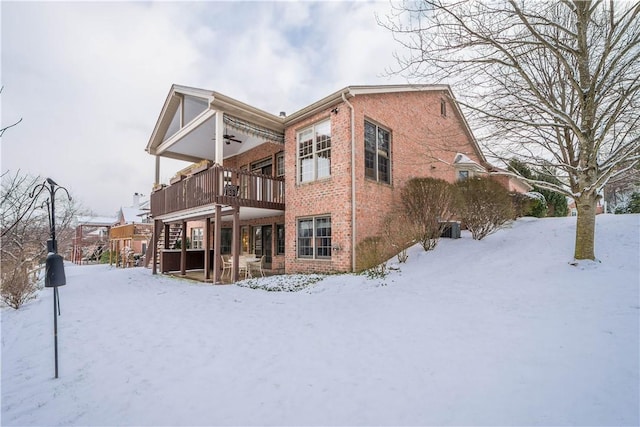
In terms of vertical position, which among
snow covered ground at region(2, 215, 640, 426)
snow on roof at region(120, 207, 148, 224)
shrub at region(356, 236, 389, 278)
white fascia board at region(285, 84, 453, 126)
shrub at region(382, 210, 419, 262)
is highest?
white fascia board at region(285, 84, 453, 126)

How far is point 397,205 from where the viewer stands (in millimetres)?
11664

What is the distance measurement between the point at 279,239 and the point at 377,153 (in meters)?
5.84

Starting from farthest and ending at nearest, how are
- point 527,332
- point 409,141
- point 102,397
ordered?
point 409,141
point 527,332
point 102,397

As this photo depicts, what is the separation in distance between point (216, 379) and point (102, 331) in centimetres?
327

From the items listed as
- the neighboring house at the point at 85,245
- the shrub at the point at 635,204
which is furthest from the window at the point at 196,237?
the shrub at the point at 635,204

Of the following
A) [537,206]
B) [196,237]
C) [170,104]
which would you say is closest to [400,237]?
[537,206]

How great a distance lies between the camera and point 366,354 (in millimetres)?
3990

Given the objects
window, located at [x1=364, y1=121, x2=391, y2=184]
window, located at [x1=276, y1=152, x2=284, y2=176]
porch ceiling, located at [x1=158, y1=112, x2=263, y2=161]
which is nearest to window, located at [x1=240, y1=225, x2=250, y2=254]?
window, located at [x1=276, y1=152, x2=284, y2=176]

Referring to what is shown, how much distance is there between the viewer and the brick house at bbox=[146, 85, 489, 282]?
9883mm

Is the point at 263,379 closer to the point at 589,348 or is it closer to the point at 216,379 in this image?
the point at 216,379

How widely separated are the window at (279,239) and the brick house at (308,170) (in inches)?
1.8

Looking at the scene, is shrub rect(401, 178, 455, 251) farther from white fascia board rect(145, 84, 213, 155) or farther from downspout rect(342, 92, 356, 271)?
white fascia board rect(145, 84, 213, 155)

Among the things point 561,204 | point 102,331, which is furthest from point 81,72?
Result: point 561,204

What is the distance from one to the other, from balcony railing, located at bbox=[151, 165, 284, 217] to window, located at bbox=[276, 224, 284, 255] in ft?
6.43
